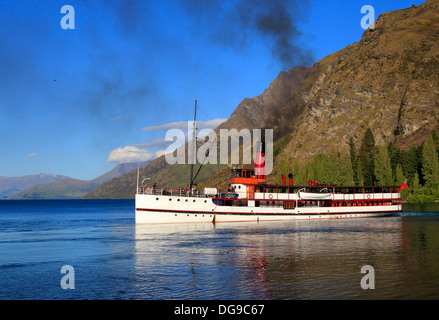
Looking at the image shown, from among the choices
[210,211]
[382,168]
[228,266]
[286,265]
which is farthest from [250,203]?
[382,168]

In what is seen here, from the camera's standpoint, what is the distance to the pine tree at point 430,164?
138m

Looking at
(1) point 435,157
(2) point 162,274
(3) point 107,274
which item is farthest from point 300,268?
(1) point 435,157

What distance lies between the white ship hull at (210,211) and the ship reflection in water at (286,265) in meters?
11.9

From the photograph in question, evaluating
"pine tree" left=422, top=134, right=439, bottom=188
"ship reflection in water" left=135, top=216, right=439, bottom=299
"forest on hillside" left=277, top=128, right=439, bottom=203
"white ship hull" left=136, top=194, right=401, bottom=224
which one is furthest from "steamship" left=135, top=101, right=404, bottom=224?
"pine tree" left=422, top=134, right=439, bottom=188

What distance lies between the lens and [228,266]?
32.8 m

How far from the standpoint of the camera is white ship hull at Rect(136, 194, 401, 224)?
2643 inches

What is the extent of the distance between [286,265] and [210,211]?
39.2 meters

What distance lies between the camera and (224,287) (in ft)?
84.4

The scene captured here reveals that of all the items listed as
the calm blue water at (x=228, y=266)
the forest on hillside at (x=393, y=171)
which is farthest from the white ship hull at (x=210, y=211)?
the forest on hillside at (x=393, y=171)

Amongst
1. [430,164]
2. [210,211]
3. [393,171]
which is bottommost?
[210,211]

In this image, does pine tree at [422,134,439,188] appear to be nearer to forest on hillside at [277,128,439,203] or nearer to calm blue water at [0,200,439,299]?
forest on hillside at [277,128,439,203]

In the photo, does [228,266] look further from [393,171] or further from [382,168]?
[393,171]

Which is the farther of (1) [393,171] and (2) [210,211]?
(1) [393,171]
